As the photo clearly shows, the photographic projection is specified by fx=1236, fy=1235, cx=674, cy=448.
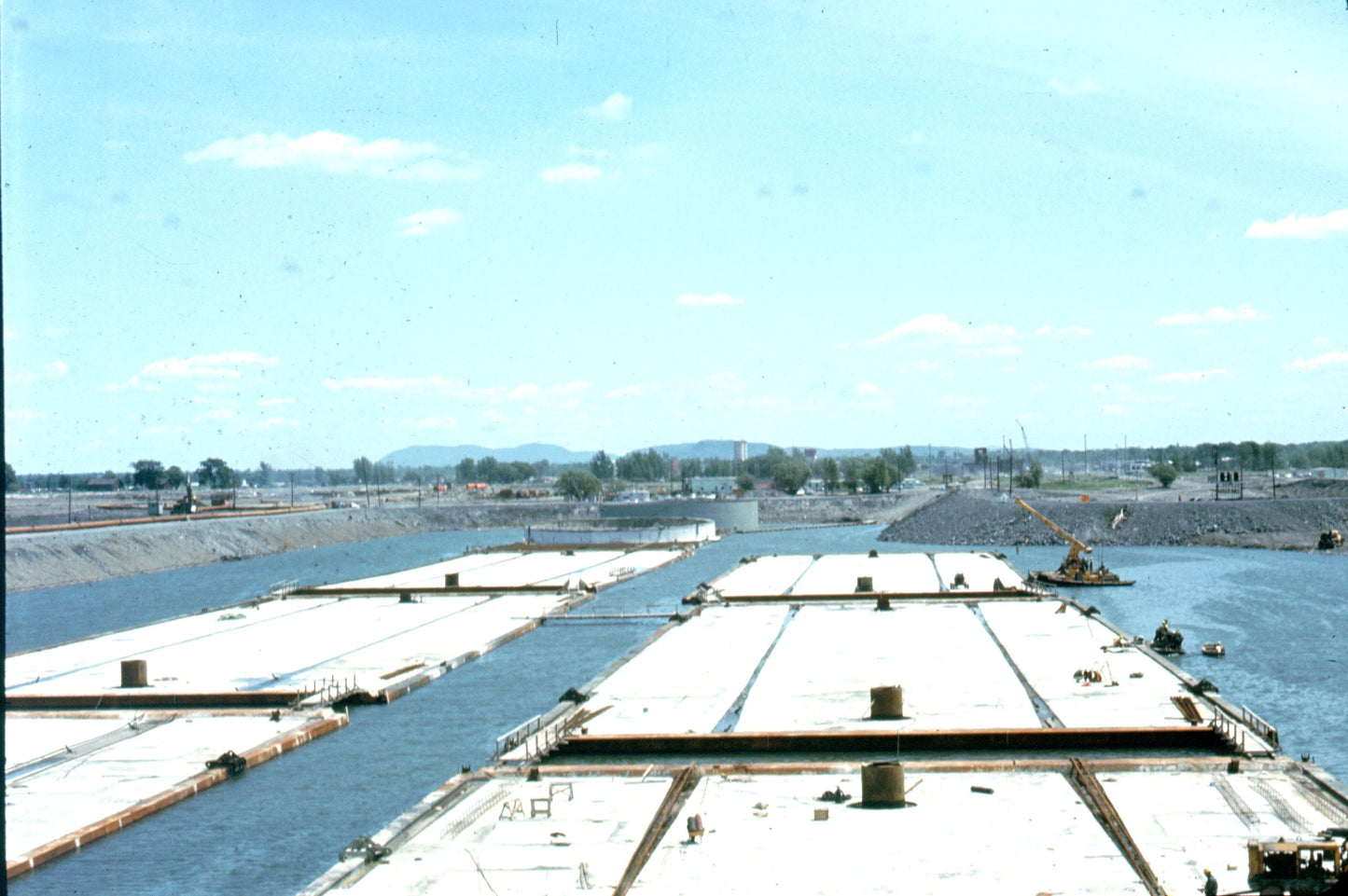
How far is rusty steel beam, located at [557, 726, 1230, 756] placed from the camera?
1287 inches

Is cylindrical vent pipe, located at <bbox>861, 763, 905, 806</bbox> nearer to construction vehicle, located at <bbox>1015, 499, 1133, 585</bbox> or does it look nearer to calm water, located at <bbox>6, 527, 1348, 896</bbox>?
calm water, located at <bbox>6, 527, 1348, 896</bbox>

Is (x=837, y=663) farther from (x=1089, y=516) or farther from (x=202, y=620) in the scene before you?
(x=1089, y=516)

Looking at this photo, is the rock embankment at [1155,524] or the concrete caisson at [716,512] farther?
the concrete caisson at [716,512]

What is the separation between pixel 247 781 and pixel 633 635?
99.3 ft

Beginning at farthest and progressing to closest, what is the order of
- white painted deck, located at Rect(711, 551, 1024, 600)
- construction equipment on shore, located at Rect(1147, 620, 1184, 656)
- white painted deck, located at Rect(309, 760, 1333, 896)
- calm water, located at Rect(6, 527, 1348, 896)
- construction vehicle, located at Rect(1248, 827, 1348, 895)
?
white painted deck, located at Rect(711, 551, 1024, 600) < construction equipment on shore, located at Rect(1147, 620, 1184, 656) < calm water, located at Rect(6, 527, 1348, 896) < white painted deck, located at Rect(309, 760, 1333, 896) < construction vehicle, located at Rect(1248, 827, 1348, 895)

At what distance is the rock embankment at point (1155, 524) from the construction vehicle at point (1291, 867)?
111 m

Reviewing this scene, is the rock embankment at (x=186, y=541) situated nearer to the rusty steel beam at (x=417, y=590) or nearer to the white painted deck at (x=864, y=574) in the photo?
the rusty steel beam at (x=417, y=590)

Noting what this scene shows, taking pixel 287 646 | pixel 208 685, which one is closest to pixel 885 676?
pixel 208 685

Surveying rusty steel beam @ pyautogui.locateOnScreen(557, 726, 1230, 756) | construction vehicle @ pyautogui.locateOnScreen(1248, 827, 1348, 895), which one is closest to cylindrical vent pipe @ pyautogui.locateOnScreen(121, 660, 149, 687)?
rusty steel beam @ pyautogui.locateOnScreen(557, 726, 1230, 756)

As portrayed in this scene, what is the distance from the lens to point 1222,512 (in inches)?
5202

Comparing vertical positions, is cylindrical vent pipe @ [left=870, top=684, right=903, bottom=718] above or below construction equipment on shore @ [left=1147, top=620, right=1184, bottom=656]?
above

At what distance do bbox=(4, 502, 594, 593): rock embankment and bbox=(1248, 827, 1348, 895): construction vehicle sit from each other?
99571 mm

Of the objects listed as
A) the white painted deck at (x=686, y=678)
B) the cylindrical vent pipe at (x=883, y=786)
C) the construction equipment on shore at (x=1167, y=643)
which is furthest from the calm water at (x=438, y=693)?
the cylindrical vent pipe at (x=883, y=786)

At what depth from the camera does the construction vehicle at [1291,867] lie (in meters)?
14.9
